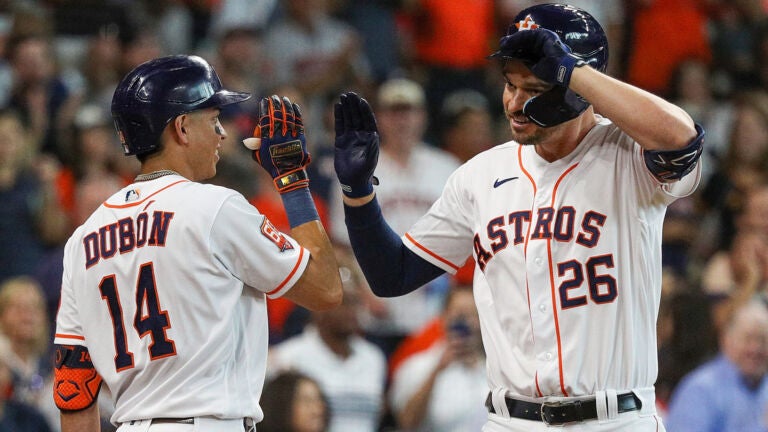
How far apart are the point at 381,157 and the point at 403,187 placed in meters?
0.32

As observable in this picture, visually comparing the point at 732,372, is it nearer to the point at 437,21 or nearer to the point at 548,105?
the point at 548,105

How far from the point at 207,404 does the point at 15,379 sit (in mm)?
3626

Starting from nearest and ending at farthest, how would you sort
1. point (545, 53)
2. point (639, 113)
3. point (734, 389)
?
1. point (639, 113)
2. point (545, 53)
3. point (734, 389)

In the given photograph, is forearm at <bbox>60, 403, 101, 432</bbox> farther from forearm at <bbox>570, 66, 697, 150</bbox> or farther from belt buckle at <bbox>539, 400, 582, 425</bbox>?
forearm at <bbox>570, 66, 697, 150</bbox>

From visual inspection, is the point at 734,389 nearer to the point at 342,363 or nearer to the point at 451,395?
the point at 451,395

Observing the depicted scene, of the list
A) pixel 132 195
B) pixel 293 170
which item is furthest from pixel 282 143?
pixel 132 195

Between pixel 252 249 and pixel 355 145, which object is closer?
pixel 252 249

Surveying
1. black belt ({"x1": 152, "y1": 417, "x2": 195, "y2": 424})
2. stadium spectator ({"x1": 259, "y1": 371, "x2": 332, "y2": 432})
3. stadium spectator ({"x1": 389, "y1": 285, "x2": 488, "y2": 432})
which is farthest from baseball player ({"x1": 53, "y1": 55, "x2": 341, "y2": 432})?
stadium spectator ({"x1": 389, "y1": 285, "x2": 488, "y2": 432})

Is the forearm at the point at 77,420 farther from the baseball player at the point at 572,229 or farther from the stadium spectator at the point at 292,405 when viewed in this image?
the stadium spectator at the point at 292,405

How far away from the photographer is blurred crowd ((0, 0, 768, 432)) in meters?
7.55

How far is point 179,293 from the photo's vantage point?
3822 mm

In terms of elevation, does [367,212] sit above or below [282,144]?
below

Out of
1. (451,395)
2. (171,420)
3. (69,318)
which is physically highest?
(69,318)

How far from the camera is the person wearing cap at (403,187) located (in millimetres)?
8750
